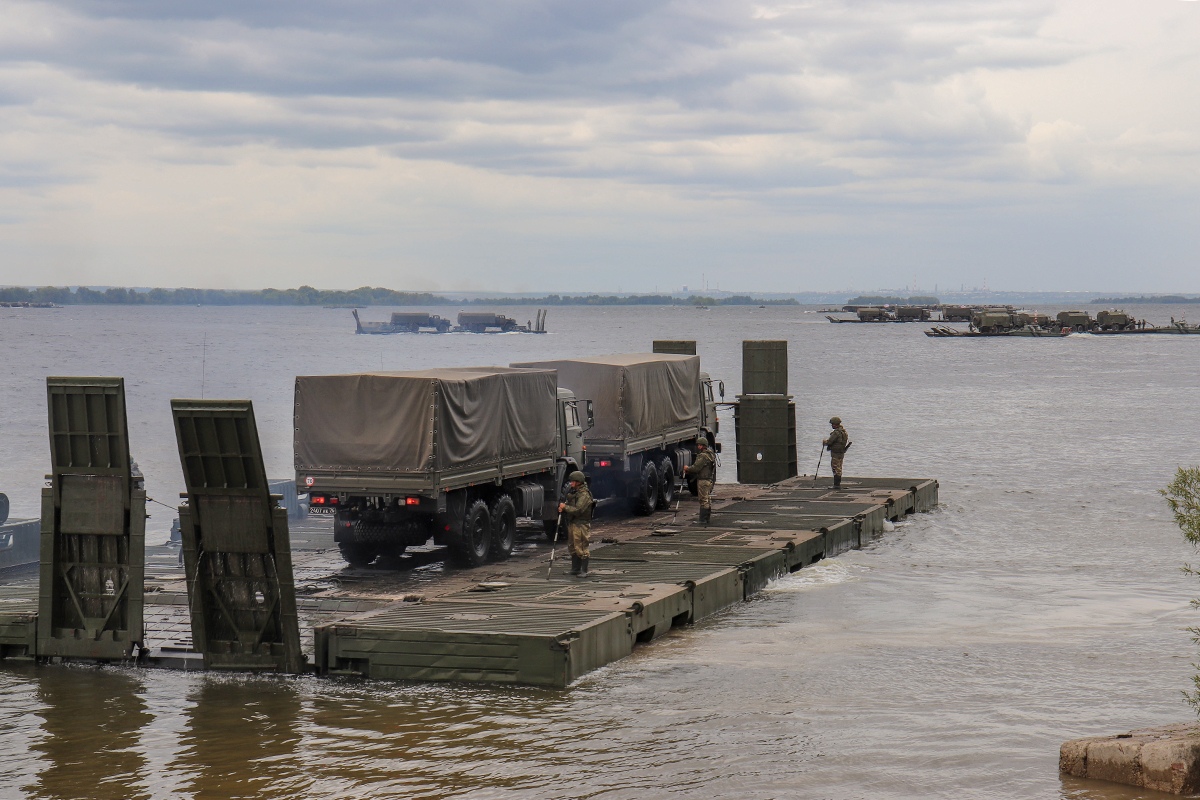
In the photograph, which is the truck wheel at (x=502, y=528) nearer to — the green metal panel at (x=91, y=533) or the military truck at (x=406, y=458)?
the military truck at (x=406, y=458)

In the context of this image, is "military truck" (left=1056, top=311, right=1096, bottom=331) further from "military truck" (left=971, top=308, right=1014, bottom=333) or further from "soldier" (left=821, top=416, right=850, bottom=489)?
"soldier" (left=821, top=416, right=850, bottom=489)

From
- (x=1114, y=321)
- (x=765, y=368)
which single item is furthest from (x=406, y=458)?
(x=1114, y=321)

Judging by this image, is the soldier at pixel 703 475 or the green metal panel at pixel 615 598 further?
the soldier at pixel 703 475

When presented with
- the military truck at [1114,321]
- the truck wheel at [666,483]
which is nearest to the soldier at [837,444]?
the truck wheel at [666,483]

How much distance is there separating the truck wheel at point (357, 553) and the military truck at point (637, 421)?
→ 502cm

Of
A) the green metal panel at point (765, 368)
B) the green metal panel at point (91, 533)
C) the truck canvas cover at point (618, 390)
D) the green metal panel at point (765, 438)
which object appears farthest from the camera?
the green metal panel at point (765, 438)

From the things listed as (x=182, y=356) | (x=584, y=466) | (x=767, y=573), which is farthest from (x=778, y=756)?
(x=182, y=356)

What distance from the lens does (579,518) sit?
18.6 metres

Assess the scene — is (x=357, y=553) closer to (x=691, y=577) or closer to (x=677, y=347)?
(x=691, y=577)

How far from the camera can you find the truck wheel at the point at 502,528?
2100 centimetres

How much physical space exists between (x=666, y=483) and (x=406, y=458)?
9.46 meters

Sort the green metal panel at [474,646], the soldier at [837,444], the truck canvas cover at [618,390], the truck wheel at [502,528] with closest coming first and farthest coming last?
the green metal panel at [474,646] → the truck wheel at [502,528] → the truck canvas cover at [618,390] → the soldier at [837,444]

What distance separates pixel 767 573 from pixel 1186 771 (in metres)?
10.3

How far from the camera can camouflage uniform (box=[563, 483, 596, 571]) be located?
18.4m
